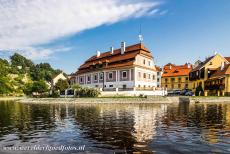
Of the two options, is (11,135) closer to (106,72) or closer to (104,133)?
(104,133)

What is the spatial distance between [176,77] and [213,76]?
2735 centimetres

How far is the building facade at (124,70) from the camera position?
201 feet

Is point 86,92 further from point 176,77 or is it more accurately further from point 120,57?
point 176,77

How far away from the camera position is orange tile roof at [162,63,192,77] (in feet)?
325

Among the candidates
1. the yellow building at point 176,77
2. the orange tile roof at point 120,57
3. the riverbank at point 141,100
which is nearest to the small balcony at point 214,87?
the riverbank at point 141,100

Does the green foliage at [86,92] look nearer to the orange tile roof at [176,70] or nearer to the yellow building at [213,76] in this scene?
the yellow building at [213,76]

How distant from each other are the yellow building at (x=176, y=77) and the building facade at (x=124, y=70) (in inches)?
1265

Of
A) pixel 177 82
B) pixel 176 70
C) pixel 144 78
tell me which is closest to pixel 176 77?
pixel 177 82

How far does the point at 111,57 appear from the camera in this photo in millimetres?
71562

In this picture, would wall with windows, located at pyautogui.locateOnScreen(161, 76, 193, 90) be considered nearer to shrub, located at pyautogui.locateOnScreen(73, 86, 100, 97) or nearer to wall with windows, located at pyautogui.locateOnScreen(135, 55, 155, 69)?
wall with windows, located at pyautogui.locateOnScreen(135, 55, 155, 69)

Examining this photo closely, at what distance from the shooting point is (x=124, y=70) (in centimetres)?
6306

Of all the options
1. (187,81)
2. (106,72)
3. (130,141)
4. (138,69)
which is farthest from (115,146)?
(187,81)

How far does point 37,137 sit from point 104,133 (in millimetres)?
4280

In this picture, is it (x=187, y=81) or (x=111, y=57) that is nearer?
(x=111, y=57)
